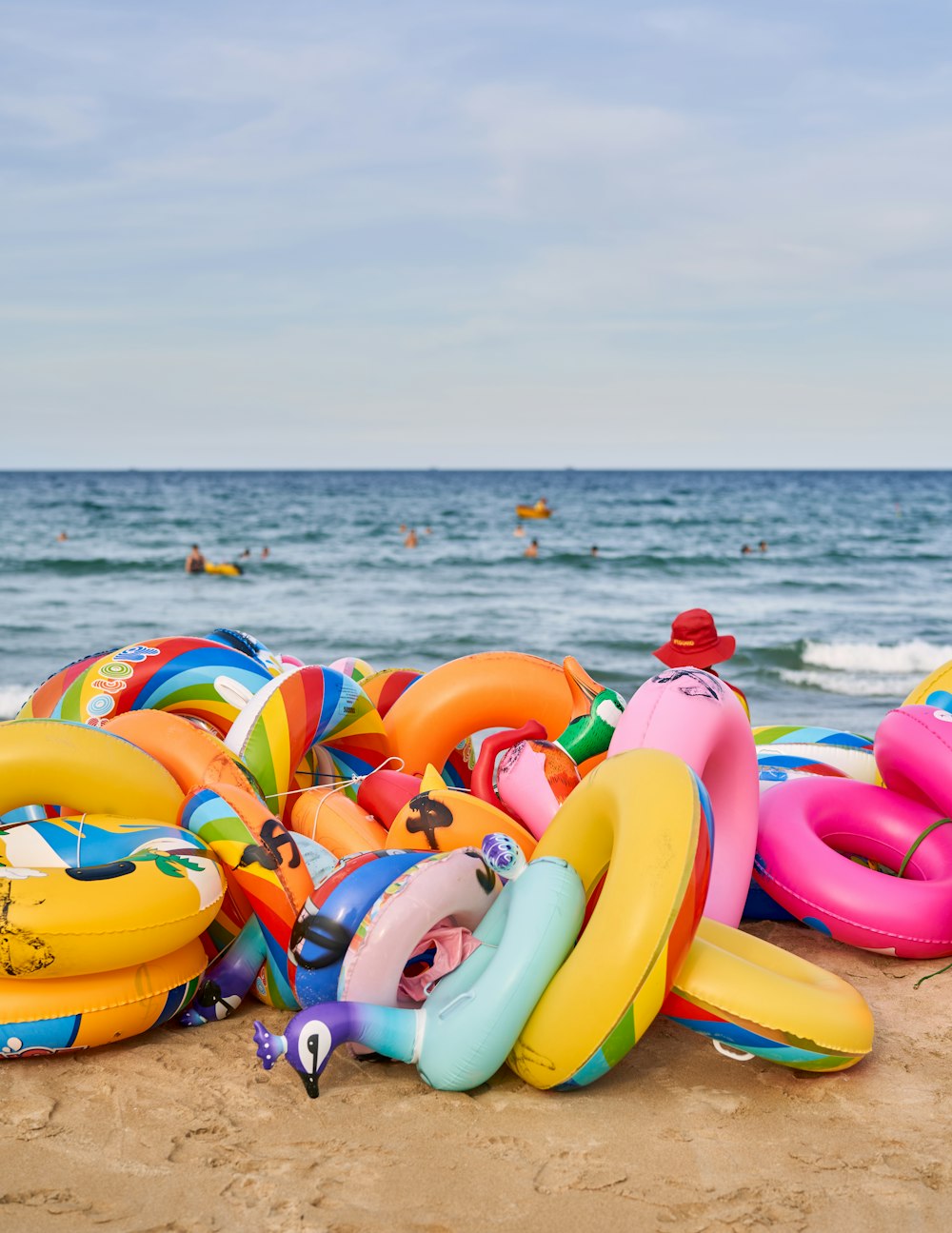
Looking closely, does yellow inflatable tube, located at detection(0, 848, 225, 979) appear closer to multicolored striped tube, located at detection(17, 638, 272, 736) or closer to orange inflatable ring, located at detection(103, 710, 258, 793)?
orange inflatable ring, located at detection(103, 710, 258, 793)

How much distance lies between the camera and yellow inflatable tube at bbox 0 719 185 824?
3.81 m

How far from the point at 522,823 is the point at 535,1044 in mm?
1505

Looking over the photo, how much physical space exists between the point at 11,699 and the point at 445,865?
8.96 m

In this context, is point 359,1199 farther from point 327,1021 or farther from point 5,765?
point 5,765

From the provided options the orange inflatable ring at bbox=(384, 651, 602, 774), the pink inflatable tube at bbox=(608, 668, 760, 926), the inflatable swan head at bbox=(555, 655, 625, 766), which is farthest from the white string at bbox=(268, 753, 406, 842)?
the pink inflatable tube at bbox=(608, 668, 760, 926)

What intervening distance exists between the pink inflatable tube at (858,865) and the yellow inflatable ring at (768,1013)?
2.85 ft

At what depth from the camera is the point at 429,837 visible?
13.1 feet

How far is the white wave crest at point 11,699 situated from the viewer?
35.4 feet

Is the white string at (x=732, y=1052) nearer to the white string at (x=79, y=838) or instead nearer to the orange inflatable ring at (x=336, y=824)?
the orange inflatable ring at (x=336, y=824)

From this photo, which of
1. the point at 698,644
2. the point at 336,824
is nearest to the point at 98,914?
the point at 336,824

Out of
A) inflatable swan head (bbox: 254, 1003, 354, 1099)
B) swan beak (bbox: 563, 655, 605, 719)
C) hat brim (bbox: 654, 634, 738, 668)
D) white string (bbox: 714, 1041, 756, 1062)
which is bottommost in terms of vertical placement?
white string (bbox: 714, 1041, 756, 1062)

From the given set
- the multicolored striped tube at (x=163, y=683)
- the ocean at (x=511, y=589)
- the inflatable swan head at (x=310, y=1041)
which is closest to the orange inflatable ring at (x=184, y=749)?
the multicolored striped tube at (x=163, y=683)

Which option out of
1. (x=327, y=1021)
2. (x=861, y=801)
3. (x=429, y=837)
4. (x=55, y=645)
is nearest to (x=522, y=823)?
(x=429, y=837)

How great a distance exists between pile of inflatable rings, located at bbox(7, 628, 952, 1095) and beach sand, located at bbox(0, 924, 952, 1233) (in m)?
0.11
